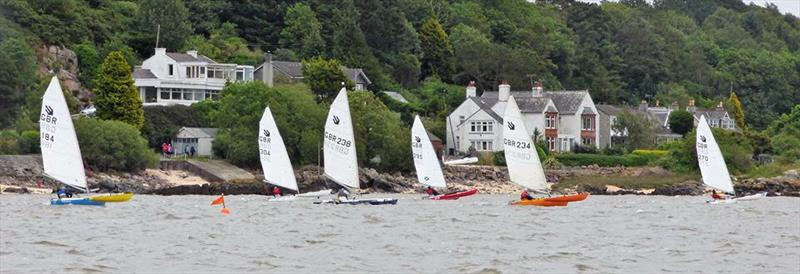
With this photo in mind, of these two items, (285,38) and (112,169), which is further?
(285,38)

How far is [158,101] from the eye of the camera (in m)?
98.8

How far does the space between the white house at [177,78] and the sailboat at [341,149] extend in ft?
124

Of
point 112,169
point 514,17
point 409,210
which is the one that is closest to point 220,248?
point 409,210

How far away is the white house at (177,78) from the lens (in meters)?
99.1

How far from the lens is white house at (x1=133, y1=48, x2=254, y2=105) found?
99125 millimetres

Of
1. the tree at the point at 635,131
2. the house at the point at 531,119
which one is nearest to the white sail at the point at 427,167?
the house at the point at 531,119

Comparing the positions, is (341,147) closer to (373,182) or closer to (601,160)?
(373,182)

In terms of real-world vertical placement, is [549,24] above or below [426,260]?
above

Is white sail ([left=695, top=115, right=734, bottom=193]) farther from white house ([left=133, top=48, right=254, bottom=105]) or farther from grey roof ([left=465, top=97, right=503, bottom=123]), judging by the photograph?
white house ([left=133, top=48, right=254, bottom=105])

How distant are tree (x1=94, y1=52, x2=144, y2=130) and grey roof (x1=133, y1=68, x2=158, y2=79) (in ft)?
36.0

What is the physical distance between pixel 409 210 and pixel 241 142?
27517 millimetres

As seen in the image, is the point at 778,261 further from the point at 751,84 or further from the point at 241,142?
the point at 751,84

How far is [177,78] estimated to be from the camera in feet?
328

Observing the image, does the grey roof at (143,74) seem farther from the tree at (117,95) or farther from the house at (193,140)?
the tree at (117,95)
